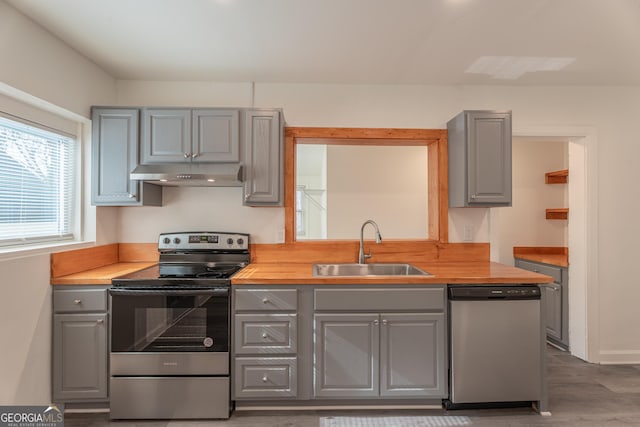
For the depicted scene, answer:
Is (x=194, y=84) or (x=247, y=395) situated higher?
(x=194, y=84)

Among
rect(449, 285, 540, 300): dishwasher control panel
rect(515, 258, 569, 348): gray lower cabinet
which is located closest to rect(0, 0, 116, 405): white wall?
rect(449, 285, 540, 300): dishwasher control panel

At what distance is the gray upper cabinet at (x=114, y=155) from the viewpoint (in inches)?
100

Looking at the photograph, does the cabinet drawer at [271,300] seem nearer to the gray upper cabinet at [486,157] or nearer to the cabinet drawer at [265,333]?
the cabinet drawer at [265,333]

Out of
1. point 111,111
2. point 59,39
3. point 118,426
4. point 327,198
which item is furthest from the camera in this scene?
point 327,198

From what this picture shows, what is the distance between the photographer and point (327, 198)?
4.93 metres

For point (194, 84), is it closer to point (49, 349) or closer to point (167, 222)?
point (167, 222)

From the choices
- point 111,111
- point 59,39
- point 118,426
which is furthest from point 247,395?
point 59,39

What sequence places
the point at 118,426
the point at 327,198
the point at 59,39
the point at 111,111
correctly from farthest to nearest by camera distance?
1. the point at 327,198
2. the point at 111,111
3. the point at 59,39
4. the point at 118,426

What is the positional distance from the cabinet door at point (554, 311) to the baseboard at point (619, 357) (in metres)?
0.36

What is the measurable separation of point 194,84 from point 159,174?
3.29ft

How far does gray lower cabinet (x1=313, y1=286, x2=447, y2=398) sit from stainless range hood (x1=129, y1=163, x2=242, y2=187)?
108 cm

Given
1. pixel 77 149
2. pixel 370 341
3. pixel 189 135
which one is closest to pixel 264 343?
pixel 370 341

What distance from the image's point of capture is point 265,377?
86.8 inches

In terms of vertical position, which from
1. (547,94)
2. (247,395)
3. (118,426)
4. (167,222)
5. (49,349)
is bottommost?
(118,426)
